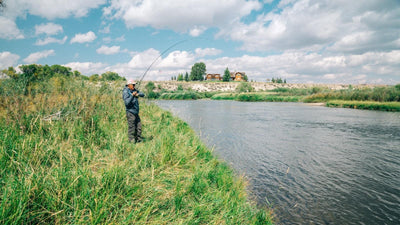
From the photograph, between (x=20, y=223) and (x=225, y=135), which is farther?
(x=225, y=135)

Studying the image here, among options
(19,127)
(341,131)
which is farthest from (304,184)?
(341,131)

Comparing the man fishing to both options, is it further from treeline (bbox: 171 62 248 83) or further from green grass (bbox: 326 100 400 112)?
treeline (bbox: 171 62 248 83)

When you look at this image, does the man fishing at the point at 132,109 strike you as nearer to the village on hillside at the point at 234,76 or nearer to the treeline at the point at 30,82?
the treeline at the point at 30,82

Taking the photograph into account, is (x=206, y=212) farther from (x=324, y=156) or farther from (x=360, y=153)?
(x=360, y=153)

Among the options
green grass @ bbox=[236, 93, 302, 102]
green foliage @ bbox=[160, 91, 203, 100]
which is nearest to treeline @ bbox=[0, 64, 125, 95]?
green grass @ bbox=[236, 93, 302, 102]

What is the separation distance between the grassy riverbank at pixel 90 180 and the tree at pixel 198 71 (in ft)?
352

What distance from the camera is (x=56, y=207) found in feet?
7.78

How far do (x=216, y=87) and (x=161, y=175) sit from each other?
90.2m

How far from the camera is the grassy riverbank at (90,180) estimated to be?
2.36 meters

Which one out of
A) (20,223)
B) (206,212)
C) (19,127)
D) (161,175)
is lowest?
(206,212)

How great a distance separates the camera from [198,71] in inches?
4395

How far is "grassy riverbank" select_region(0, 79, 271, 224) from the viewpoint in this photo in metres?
2.36

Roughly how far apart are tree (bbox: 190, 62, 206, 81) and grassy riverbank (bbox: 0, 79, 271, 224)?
107 metres

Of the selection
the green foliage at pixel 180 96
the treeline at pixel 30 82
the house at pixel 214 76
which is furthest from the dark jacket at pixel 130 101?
the house at pixel 214 76
